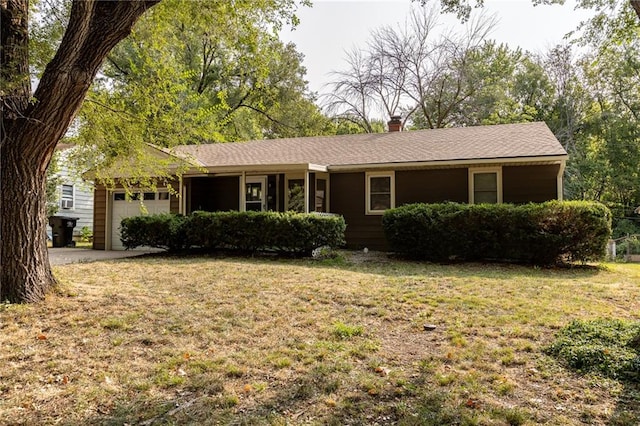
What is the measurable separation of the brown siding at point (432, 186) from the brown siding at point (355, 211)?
1.07 metres

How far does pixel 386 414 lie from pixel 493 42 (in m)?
27.7

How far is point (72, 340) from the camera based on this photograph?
13.8ft

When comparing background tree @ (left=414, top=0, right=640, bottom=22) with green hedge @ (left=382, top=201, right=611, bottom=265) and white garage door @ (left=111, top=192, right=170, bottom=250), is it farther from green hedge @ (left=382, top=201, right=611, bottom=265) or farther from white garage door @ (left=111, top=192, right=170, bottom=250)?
white garage door @ (left=111, top=192, right=170, bottom=250)

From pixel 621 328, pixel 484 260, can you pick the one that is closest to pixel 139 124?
pixel 621 328

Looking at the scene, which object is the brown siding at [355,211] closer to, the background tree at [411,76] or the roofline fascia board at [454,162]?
the roofline fascia board at [454,162]

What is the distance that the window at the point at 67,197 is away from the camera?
21000mm

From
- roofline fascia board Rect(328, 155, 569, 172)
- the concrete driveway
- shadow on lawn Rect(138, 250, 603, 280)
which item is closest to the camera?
shadow on lawn Rect(138, 250, 603, 280)

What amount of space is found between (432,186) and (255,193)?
5641mm

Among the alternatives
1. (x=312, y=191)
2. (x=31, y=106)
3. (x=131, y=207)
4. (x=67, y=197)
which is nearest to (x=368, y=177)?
(x=312, y=191)

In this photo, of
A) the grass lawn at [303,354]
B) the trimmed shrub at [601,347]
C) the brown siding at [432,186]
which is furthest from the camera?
the brown siding at [432,186]

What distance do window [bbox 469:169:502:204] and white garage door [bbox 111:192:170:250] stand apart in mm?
9450

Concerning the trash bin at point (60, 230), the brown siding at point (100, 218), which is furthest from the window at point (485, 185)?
the trash bin at point (60, 230)

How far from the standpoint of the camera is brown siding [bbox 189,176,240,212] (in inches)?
566

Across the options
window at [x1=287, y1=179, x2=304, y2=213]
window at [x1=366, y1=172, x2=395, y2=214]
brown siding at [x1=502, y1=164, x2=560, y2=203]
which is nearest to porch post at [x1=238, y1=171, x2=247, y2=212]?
window at [x1=287, y1=179, x2=304, y2=213]
